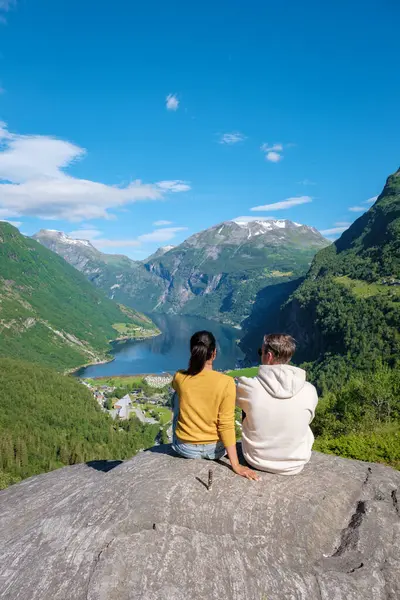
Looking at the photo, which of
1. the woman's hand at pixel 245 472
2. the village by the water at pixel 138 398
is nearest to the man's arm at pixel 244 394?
the woman's hand at pixel 245 472

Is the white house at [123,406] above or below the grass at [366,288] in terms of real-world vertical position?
below

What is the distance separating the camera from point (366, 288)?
548ft

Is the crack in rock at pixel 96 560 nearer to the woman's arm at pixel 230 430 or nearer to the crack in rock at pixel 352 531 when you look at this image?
the woman's arm at pixel 230 430

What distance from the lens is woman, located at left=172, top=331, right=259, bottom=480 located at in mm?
6578

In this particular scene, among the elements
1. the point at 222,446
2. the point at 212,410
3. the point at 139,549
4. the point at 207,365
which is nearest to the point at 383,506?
the point at 222,446

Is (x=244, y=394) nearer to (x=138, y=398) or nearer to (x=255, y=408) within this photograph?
(x=255, y=408)

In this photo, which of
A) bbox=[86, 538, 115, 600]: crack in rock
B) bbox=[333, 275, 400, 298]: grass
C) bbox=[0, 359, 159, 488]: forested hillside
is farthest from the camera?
bbox=[333, 275, 400, 298]: grass

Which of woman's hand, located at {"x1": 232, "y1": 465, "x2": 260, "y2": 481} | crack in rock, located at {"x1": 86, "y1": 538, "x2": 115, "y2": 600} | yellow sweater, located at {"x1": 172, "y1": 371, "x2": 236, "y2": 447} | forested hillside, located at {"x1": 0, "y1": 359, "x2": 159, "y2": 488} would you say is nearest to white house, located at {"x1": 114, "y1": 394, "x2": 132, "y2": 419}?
forested hillside, located at {"x1": 0, "y1": 359, "x2": 159, "y2": 488}

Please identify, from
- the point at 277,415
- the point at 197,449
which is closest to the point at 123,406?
the point at 197,449

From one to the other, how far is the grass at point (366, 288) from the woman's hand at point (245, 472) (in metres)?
154

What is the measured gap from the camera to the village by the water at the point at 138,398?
121312 millimetres

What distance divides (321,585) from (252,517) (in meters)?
1.23

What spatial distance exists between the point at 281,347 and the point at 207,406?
1.65m

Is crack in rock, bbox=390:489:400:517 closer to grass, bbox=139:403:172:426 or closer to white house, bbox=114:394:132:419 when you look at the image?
grass, bbox=139:403:172:426
